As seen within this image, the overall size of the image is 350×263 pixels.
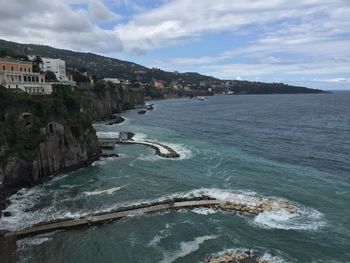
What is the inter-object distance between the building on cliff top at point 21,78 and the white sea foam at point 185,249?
50326 millimetres

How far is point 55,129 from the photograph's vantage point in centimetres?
7412

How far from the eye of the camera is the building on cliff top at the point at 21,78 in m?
78.8

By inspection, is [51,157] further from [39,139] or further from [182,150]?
[182,150]

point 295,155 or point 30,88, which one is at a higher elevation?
point 30,88

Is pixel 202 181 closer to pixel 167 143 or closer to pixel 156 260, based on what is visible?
pixel 156 260

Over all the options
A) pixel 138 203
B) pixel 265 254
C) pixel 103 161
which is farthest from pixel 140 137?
pixel 265 254

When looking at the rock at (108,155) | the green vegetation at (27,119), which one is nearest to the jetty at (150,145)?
the rock at (108,155)

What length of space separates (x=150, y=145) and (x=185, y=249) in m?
55.8

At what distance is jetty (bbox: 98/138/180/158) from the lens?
85.1 m

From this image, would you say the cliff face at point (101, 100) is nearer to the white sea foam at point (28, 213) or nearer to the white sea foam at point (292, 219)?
the white sea foam at point (28, 213)

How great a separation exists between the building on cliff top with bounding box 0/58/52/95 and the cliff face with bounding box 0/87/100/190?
7.68 meters

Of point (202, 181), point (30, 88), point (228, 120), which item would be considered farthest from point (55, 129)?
point (228, 120)

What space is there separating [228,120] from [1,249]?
121 m

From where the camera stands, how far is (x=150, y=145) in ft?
318
